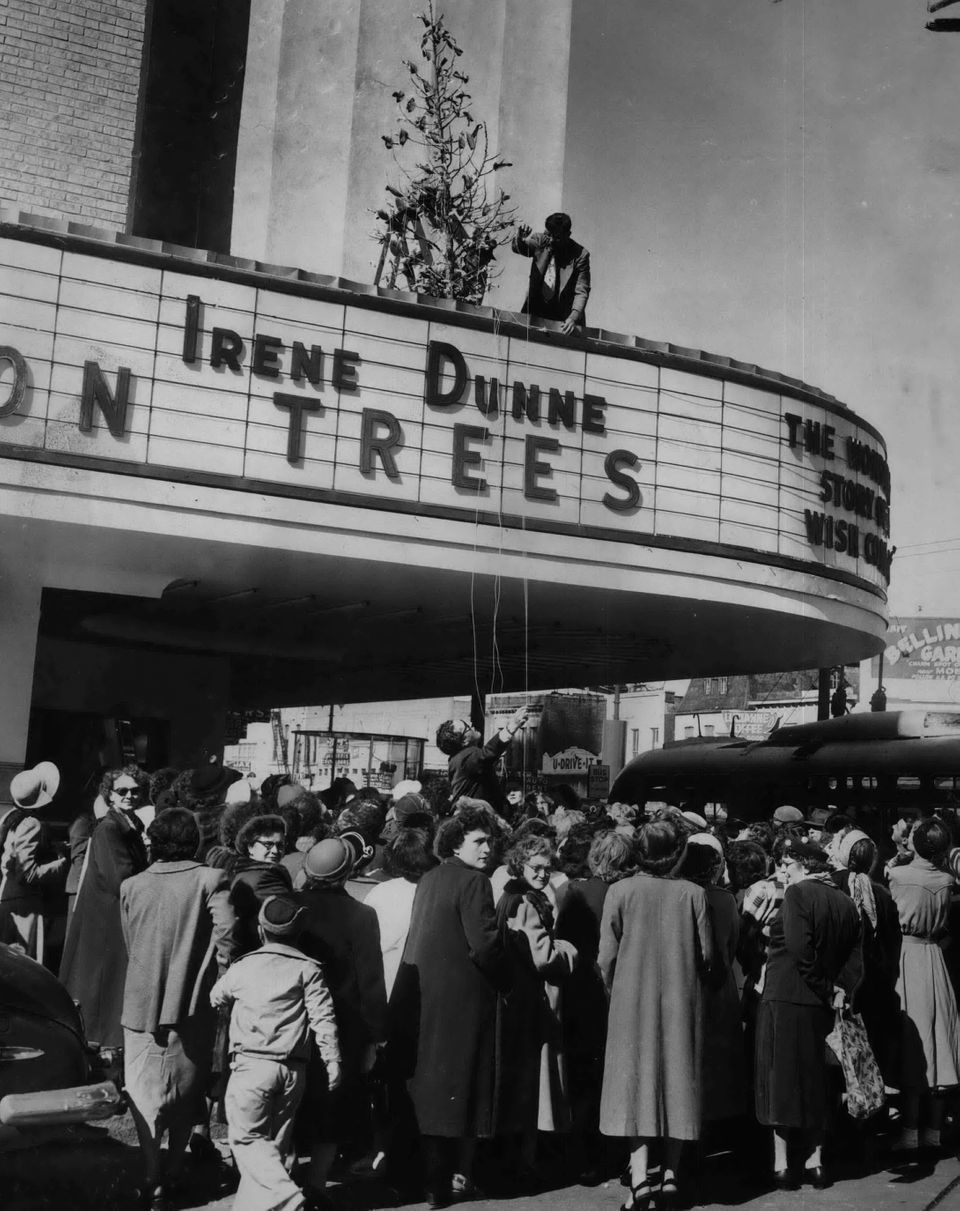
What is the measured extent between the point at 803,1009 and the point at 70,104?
13277 millimetres

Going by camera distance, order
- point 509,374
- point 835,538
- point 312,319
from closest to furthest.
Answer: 1. point 312,319
2. point 509,374
3. point 835,538

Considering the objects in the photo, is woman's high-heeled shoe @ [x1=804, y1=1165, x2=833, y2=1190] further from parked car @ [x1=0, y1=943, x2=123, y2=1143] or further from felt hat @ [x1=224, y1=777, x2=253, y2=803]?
felt hat @ [x1=224, y1=777, x2=253, y2=803]

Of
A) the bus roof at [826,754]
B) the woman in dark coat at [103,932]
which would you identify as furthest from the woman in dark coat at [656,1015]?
the bus roof at [826,754]

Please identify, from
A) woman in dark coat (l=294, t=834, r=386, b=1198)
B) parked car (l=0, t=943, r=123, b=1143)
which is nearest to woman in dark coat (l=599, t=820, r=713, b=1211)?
woman in dark coat (l=294, t=834, r=386, b=1198)

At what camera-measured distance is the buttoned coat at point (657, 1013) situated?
5.79m

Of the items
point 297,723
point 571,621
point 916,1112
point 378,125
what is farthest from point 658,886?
point 297,723

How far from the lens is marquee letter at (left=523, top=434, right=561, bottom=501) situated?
12.4 metres

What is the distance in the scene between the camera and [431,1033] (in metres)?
5.78

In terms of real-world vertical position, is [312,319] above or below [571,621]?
above

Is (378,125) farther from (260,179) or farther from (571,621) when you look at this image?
(571,621)

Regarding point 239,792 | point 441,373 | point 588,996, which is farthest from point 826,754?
point 588,996

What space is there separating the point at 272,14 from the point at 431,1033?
1485 cm

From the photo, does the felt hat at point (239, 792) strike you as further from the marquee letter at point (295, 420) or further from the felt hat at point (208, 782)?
the marquee letter at point (295, 420)

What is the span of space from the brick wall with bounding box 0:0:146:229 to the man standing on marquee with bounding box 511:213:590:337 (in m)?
5.30
